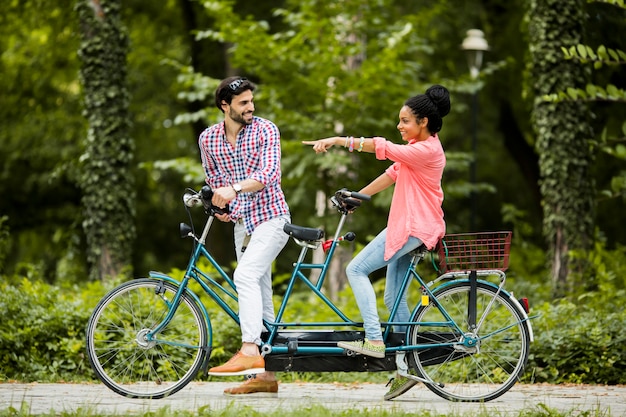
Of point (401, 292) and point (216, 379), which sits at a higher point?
point (401, 292)

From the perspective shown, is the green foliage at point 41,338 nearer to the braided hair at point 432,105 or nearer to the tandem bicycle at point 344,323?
the tandem bicycle at point 344,323

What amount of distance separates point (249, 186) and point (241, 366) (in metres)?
1.11

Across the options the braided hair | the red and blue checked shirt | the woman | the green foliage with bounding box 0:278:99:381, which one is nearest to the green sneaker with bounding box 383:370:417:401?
the woman

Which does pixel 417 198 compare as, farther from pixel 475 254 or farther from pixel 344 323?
pixel 344 323

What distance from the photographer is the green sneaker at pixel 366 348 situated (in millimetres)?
5574

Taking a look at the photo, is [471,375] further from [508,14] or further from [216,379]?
[508,14]

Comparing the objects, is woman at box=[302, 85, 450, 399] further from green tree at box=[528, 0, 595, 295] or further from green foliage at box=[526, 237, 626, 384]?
green tree at box=[528, 0, 595, 295]

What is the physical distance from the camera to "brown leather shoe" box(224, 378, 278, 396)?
5.90 m

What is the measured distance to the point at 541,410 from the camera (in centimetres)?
526

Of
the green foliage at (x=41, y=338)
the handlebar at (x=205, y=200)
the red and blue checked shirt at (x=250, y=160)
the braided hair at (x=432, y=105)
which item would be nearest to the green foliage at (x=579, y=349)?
the braided hair at (x=432, y=105)

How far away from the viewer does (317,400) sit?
5711 mm

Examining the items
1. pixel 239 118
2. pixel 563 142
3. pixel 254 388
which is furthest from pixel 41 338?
pixel 563 142

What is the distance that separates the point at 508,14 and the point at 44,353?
13.5m

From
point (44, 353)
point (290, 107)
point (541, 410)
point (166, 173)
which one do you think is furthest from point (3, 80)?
point (541, 410)
